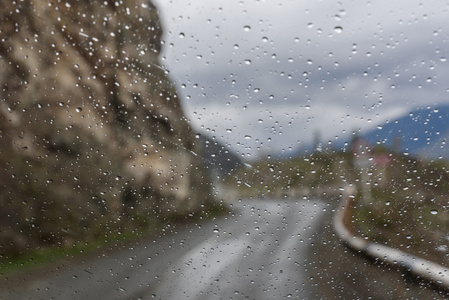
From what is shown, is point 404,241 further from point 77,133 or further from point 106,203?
point 77,133

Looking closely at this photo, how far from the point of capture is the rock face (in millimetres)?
2250

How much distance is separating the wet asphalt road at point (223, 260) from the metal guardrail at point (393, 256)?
0.32 ft

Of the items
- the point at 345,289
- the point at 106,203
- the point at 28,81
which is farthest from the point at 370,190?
the point at 28,81

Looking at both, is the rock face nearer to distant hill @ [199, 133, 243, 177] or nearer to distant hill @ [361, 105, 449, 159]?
distant hill @ [199, 133, 243, 177]

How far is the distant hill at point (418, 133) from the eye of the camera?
2174 mm

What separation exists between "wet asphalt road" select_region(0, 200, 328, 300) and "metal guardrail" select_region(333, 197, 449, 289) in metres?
0.10

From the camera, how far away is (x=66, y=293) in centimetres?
240

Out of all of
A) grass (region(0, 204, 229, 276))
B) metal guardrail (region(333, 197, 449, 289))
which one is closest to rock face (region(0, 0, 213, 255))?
grass (region(0, 204, 229, 276))

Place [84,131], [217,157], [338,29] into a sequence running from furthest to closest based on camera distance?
[84,131] → [217,157] → [338,29]

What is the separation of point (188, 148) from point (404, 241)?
1.10 metres

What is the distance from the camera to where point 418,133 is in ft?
7.18

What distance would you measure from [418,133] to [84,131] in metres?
1.54

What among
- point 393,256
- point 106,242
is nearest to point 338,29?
point 393,256

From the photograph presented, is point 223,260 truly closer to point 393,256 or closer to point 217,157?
point 217,157
